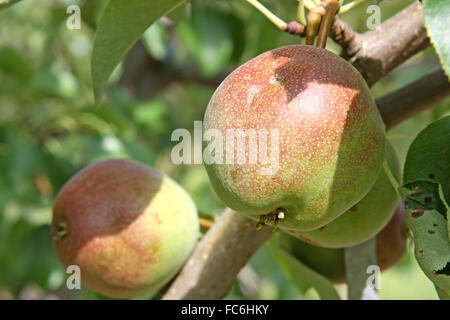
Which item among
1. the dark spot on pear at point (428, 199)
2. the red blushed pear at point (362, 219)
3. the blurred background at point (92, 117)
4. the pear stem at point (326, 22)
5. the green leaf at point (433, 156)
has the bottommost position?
the blurred background at point (92, 117)

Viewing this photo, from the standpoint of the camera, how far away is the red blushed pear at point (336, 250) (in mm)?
1231

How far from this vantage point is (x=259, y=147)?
71 centimetres

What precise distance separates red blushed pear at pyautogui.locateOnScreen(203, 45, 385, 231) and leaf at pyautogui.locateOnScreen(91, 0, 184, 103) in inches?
8.8

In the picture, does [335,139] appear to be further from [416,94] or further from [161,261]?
[161,261]

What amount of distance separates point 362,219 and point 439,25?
358mm

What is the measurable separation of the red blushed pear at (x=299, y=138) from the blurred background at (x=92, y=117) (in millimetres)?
605

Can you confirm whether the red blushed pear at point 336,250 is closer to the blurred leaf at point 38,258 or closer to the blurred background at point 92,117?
the blurred background at point 92,117

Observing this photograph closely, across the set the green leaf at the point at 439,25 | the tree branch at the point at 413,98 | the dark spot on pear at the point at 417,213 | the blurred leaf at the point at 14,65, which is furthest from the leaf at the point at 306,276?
the blurred leaf at the point at 14,65

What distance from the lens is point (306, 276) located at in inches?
46.2

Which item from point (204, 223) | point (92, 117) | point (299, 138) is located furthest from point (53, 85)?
point (299, 138)

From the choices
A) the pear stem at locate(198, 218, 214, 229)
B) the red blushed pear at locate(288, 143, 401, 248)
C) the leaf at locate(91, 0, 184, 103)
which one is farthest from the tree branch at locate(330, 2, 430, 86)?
the pear stem at locate(198, 218, 214, 229)

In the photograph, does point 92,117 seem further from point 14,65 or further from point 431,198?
point 431,198
